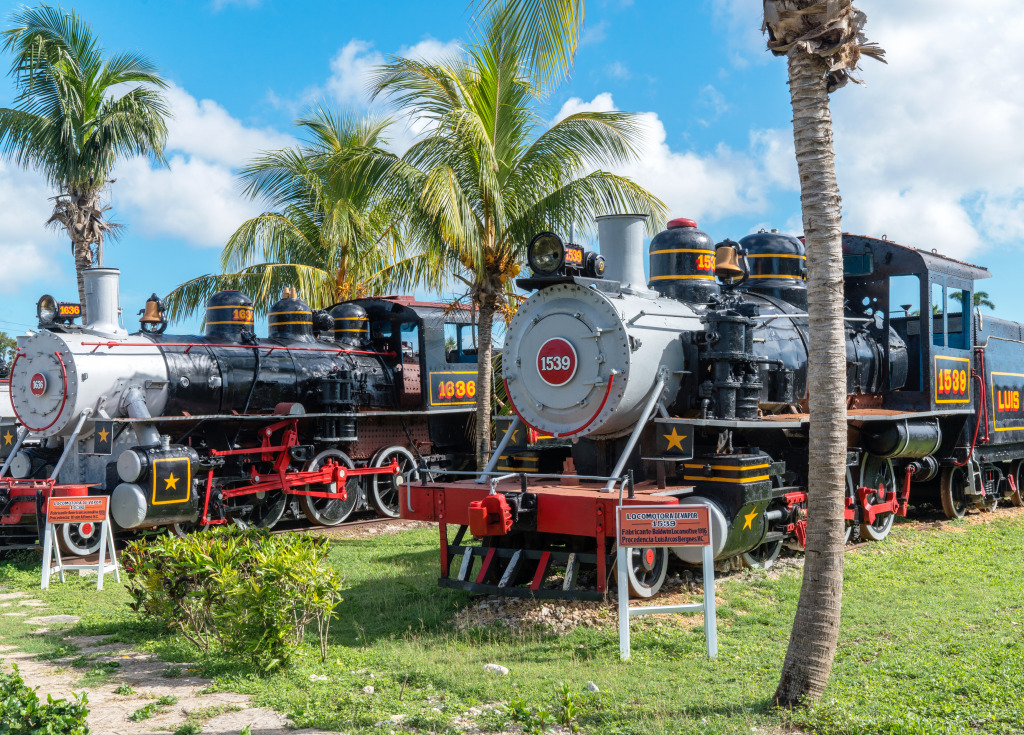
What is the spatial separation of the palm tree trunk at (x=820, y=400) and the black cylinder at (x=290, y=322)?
29.2 feet

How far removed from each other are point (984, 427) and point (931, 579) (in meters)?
4.31

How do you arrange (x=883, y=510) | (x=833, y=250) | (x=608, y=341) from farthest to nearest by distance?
(x=883, y=510)
(x=608, y=341)
(x=833, y=250)

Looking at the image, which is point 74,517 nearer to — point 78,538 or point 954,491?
point 78,538

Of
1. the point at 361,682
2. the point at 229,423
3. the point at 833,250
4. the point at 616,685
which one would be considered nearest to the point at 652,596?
the point at 616,685

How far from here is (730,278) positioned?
30.0 feet

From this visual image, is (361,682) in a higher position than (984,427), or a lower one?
lower

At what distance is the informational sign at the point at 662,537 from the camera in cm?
581

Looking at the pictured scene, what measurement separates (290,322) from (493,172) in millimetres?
3579

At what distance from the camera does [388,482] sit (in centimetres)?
1330

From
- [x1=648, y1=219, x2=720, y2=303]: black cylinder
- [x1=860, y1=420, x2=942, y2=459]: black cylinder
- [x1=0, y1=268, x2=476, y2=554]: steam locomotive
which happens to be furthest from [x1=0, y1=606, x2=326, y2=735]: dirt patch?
[x1=860, y1=420, x2=942, y2=459]: black cylinder

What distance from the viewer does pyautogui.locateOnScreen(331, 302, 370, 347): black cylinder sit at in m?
13.1

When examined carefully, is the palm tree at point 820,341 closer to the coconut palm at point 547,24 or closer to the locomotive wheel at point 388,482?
the coconut palm at point 547,24

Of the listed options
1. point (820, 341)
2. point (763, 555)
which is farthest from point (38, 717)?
point (763, 555)

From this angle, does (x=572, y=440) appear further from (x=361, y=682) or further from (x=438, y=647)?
(x=361, y=682)
